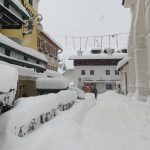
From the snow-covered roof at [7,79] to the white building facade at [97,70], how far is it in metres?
51.4

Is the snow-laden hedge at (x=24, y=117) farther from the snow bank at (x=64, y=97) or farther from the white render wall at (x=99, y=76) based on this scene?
the white render wall at (x=99, y=76)

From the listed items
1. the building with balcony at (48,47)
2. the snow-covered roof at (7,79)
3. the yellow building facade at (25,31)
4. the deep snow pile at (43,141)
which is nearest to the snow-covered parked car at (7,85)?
the snow-covered roof at (7,79)

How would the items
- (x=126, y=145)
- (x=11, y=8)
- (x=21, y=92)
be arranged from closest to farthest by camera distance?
(x=126, y=145), (x=21, y=92), (x=11, y=8)

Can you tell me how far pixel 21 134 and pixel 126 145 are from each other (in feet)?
8.51

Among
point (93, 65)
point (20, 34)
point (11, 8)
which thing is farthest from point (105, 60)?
point (11, 8)

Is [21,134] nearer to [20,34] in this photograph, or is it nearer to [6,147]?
[6,147]

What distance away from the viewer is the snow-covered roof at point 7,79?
4.38 m

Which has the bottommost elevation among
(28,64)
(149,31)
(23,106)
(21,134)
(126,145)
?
(126,145)

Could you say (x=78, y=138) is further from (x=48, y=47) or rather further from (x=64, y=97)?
(x=48, y=47)

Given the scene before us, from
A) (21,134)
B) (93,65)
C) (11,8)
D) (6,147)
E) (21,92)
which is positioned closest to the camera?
(6,147)

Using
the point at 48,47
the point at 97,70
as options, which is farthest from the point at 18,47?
the point at 97,70

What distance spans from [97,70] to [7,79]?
52971 millimetres

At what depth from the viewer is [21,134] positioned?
5258 mm

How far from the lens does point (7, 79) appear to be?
457 cm
